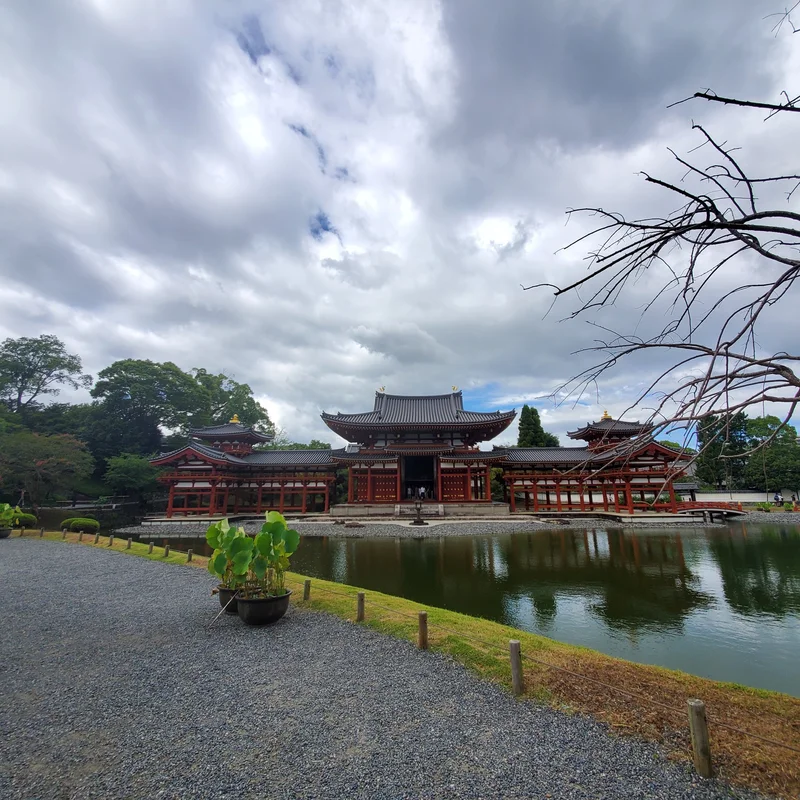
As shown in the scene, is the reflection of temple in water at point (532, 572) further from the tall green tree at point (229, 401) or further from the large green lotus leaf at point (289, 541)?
the tall green tree at point (229, 401)

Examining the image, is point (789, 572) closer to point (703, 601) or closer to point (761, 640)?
point (703, 601)

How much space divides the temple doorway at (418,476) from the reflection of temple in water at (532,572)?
1149 centimetres

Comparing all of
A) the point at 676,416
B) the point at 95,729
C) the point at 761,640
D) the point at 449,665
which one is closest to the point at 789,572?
the point at 761,640

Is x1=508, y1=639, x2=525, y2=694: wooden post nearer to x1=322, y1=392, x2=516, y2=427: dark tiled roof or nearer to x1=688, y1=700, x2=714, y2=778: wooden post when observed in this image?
x1=688, y1=700, x2=714, y2=778: wooden post

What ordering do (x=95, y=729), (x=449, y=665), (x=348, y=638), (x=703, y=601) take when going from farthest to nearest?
(x=703, y=601) < (x=348, y=638) < (x=449, y=665) < (x=95, y=729)

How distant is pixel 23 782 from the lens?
10.4 feet

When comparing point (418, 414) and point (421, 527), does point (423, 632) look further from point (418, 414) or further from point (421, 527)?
point (418, 414)

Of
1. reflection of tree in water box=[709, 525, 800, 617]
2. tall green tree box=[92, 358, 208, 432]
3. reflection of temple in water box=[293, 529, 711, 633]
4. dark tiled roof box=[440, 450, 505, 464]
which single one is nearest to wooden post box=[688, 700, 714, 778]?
reflection of temple in water box=[293, 529, 711, 633]

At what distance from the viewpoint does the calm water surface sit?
6.81 m

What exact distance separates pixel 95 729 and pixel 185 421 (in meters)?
44.4

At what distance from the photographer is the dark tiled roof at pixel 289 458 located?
2856cm

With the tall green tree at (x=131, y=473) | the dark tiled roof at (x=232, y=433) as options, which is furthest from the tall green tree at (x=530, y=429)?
the tall green tree at (x=131, y=473)

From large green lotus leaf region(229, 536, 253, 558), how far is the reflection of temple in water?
4630 mm

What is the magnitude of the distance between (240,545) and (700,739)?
608 cm
